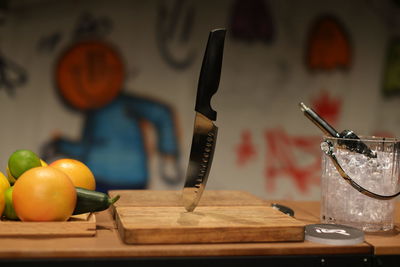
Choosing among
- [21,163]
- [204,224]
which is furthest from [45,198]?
[204,224]

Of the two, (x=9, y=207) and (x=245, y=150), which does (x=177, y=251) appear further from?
(x=245, y=150)

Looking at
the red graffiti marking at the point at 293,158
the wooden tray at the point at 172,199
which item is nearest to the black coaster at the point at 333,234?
the wooden tray at the point at 172,199

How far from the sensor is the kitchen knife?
1048 mm

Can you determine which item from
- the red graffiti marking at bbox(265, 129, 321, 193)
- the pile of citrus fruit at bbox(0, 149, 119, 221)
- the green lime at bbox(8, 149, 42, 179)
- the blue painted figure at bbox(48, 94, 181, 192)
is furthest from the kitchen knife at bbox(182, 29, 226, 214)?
Result: the red graffiti marking at bbox(265, 129, 321, 193)

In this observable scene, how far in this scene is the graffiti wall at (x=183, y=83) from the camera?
2889 millimetres

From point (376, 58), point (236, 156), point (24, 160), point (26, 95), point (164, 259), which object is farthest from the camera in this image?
point (376, 58)

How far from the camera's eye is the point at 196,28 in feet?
9.87

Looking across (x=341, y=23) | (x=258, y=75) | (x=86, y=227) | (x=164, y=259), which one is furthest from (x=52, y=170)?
(x=341, y=23)

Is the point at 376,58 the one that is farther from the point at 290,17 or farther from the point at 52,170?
the point at 52,170

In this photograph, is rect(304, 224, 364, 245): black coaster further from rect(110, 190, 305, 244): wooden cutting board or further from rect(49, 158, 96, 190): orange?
rect(49, 158, 96, 190): orange

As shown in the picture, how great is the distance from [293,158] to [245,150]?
0.30 m

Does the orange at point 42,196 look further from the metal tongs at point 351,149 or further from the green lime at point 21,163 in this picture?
the metal tongs at point 351,149

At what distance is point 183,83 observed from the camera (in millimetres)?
3025

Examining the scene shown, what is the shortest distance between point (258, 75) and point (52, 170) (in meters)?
2.25
